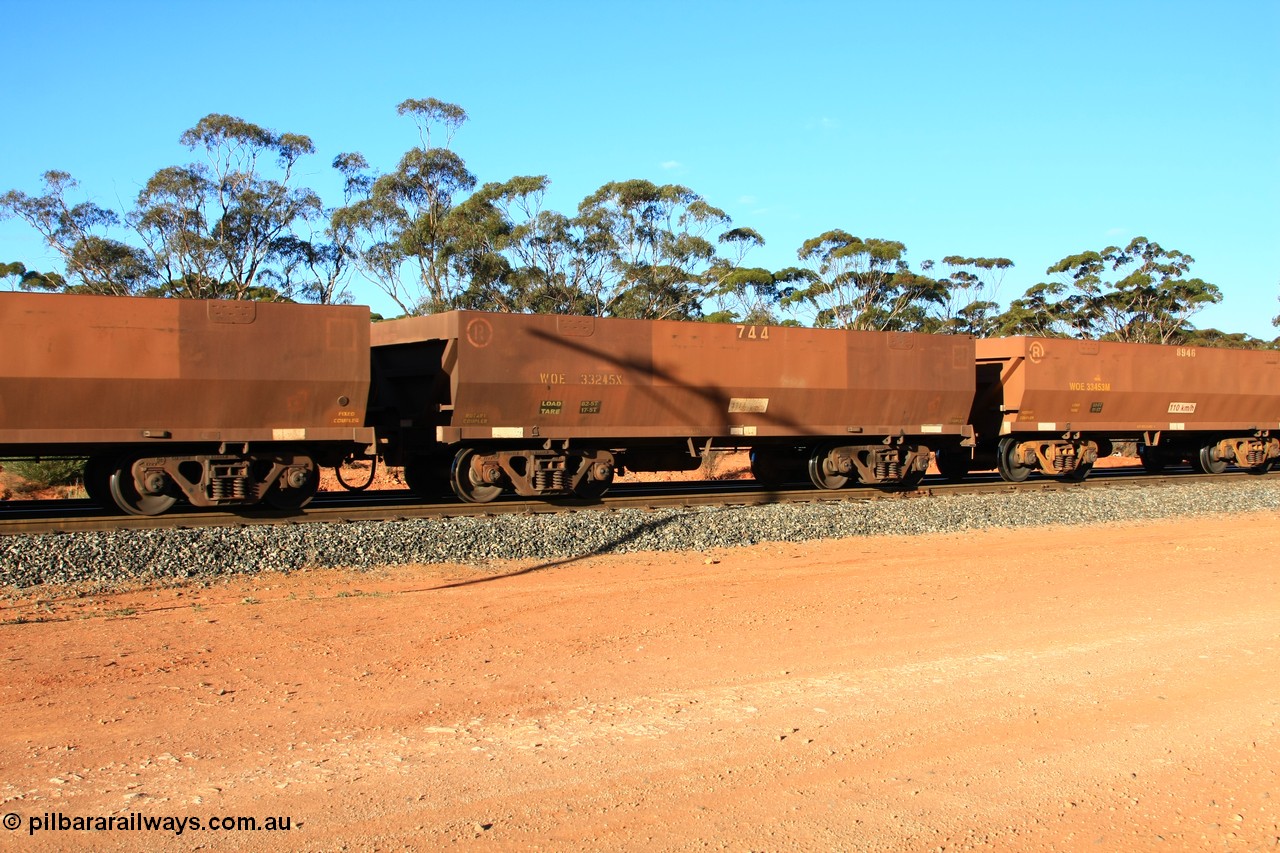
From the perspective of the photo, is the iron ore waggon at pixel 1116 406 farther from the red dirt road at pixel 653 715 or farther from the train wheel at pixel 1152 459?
the red dirt road at pixel 653 715

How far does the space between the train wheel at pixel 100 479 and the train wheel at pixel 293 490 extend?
1.80 m

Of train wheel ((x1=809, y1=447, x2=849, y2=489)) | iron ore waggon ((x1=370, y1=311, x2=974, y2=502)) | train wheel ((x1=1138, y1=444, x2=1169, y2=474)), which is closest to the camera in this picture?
iron ore waggon ((x1=370, y1=311, x2=974, y2=502))

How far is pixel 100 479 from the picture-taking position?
1270cm

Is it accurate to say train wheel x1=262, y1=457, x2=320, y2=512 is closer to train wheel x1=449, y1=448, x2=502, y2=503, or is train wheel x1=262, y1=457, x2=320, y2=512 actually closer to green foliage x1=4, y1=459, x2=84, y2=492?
train wheel x1=449, y1=448, x2=502, y2=503

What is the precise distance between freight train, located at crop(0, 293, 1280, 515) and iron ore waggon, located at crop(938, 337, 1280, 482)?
60 mm

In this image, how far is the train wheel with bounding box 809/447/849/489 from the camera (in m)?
17.4

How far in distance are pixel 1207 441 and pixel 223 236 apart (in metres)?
32.4

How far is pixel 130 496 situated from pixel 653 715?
9.29 metres

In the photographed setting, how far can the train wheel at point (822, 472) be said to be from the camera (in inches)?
684

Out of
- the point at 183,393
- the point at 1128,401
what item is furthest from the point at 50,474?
the point at 1128,401

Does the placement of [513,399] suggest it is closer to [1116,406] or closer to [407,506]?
[407,506]

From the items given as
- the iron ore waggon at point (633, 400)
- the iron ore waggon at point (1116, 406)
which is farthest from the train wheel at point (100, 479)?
the iron ore waggon at point (1116, 406)

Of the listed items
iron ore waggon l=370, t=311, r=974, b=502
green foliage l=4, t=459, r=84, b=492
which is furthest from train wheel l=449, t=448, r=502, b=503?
green foliage l=4, t=459, r=84, b=492

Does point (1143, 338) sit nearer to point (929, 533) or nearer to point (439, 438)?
point (929, 533)
